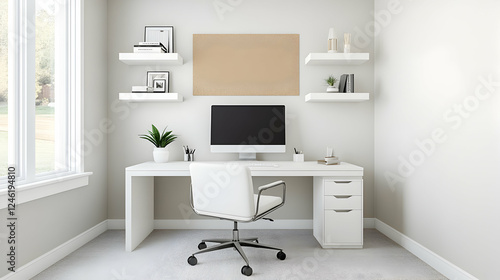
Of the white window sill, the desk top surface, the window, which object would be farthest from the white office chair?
the window

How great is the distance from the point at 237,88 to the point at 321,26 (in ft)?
4.06

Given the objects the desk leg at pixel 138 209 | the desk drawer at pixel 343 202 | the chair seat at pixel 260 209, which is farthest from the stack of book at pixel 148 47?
the desk drawer at pixel 343 202

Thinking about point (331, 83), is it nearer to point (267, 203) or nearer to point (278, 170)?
point (278, 170)

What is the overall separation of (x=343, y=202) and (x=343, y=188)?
136mm

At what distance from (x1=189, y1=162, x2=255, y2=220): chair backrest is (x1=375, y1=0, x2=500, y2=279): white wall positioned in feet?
5.08

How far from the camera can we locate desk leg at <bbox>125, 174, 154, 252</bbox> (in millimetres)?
2982

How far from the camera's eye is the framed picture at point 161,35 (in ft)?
12.1

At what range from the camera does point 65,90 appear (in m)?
3.07

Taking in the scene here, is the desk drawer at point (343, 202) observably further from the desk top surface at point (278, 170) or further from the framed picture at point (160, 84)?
the framed picture at point (160, 84)

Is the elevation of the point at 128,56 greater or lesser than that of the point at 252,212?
greater

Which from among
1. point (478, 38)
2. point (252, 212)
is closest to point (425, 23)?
point (478, 38)

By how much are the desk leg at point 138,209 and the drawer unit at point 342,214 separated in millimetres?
1825

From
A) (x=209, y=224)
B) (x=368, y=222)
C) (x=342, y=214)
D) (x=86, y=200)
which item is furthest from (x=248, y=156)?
(x=86, y=200)

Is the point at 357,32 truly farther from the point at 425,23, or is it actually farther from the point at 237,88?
the point at 237,88
